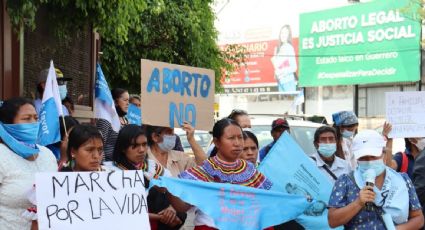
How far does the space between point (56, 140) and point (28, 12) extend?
51.8 inches

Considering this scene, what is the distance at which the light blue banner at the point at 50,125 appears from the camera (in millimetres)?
5297

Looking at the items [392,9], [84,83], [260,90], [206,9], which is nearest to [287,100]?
[260,90]

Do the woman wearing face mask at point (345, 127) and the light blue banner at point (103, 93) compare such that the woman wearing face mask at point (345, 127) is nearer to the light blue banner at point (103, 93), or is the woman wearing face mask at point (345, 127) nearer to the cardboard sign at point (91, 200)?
the light blue banner at point (103, 93)

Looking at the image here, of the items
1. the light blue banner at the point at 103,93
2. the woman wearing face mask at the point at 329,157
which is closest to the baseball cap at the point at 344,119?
the woman wearing face mask at the point at 329,157

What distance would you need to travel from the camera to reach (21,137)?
13.7 ft

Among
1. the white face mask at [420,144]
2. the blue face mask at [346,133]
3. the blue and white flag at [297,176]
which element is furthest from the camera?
the blue face mask at [346,133]

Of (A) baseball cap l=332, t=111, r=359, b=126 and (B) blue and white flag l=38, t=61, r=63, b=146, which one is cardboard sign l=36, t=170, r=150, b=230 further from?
(A) baseball cap l=332, t=111, r=359, b=126

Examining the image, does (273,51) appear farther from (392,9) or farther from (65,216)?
(65,216)

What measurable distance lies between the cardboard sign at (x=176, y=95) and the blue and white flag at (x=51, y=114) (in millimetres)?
735

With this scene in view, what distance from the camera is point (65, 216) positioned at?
12.7ft

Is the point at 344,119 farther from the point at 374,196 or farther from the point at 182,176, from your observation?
the point at 374,196

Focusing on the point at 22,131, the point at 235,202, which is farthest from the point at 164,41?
the point at 22,131

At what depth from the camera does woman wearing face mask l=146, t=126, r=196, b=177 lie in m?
5.64

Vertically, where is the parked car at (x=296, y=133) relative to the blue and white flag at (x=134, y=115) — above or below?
below
